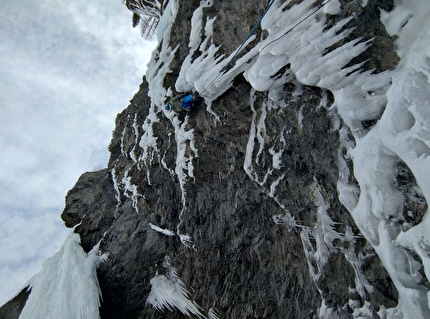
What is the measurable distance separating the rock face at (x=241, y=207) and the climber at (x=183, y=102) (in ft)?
0.62

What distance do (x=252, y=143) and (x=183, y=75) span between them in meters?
2.20

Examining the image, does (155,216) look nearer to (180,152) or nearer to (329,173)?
(180,152)

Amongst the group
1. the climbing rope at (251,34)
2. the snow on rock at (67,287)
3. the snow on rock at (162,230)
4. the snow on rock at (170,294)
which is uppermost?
the climbing rope at (251,34)

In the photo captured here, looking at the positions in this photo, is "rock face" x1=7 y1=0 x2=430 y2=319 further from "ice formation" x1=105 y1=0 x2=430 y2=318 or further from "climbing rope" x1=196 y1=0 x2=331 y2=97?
"climbing rope" x1=196 y1=0 x2=331 y2=97

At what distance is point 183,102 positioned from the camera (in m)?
5.82

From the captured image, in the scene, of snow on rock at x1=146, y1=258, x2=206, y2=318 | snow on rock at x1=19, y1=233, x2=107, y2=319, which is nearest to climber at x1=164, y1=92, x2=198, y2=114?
snow on rock at x1=146, y1=258, x2=206, y2=318

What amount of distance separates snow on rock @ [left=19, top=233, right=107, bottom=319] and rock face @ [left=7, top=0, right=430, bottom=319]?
32cm

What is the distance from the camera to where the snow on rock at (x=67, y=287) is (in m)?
6.06

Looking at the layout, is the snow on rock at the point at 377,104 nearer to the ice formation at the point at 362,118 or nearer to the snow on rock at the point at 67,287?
the ice formation at the point at 362,118

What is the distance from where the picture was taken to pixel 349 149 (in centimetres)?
358

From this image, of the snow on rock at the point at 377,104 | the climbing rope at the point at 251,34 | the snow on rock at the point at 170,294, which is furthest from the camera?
the snow on rock at the point at 170,294

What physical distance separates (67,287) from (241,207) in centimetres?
448

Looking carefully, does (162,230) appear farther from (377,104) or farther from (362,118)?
(377,104)

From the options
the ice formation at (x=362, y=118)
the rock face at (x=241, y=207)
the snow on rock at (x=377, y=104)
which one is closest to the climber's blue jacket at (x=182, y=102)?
the rock face at (x=241, y=207)
